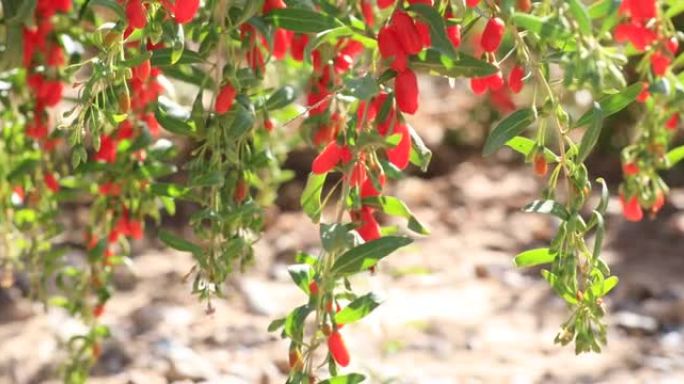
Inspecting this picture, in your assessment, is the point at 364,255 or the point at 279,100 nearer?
the point at 364,255

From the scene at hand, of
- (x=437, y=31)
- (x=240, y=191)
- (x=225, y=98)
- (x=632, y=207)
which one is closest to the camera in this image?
(x=437, y=31)

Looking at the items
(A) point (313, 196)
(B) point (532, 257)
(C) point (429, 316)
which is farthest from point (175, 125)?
(C) point (429, 316)

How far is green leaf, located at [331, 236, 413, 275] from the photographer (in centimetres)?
128

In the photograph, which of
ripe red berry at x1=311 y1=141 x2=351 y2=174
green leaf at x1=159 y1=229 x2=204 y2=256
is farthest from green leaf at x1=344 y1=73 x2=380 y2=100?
green leaf at x1=159 y1=229 x2=204 y2=256

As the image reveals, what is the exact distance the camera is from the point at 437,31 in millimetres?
1195

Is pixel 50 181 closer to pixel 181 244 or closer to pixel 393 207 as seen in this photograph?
pixel 181 244

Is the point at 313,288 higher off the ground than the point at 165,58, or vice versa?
the point at 165,58

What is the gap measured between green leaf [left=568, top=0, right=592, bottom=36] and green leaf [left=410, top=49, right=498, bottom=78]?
180mm

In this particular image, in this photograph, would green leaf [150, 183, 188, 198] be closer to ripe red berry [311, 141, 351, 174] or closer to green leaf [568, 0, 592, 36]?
ripe red berry [311, 141, 351, 174]

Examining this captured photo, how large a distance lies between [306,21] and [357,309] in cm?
33

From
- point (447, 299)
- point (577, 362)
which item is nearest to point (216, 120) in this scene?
point (577, 362)

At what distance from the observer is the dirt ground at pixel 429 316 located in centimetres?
269

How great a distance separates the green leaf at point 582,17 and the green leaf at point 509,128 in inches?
8.4

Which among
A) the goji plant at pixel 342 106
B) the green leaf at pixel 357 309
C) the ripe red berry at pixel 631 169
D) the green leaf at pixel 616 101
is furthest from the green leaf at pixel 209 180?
the ripe red berry at pixel 631 169
